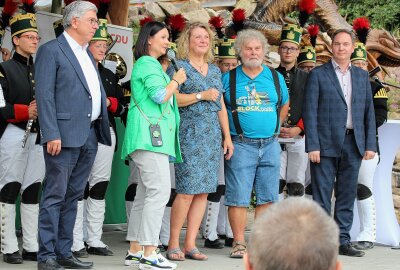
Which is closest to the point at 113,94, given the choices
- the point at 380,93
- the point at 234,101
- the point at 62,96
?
the point at 234,101

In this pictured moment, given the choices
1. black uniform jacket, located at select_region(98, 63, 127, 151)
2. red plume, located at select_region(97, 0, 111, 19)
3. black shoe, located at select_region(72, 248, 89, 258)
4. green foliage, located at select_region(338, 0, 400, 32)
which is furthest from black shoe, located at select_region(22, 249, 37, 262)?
green foliage, located at select_region(338, 0, 400, 32)

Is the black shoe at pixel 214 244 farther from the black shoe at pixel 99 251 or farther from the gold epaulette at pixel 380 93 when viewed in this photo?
the gold epaulette at pixel 380 93

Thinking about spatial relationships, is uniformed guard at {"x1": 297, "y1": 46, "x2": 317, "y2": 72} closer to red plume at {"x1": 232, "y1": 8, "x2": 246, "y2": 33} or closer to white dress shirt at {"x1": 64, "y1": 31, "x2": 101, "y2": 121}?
red plume at {"x1": 232, "y1": 8, "x2": 246, "y2": 33}

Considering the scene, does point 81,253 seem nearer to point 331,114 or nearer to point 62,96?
point 62,96

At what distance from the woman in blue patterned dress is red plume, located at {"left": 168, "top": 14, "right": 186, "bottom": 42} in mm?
802

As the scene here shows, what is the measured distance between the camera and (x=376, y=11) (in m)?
18.2

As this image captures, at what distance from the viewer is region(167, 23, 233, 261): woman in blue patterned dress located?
6285mm

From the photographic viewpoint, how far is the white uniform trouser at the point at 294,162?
24.6ft

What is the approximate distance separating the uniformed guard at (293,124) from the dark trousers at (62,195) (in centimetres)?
215

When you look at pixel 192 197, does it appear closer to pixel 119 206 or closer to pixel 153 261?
pixel 153 261

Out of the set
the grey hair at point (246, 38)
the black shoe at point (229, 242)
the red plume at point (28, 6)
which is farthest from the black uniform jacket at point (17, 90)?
the black shoe at point (229, 242)

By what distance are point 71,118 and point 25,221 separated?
103 centimetres

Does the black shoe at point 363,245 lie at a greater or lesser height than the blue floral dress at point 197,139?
lesser

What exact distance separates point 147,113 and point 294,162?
6.93 ft
